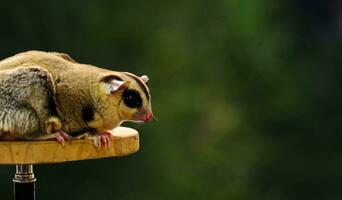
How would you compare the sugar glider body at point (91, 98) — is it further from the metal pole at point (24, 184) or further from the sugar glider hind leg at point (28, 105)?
the metal pole at point (24, 184)

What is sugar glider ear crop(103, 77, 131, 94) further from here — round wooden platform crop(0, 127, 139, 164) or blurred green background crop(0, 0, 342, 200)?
blurred green background crop(0, 0, 342, 200)

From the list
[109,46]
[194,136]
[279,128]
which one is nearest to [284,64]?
[279,128]

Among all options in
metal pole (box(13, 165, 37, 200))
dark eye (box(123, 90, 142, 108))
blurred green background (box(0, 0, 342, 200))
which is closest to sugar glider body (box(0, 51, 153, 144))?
dark eye (box(123, 90, 142, 108))

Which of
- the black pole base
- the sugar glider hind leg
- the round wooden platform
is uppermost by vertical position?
the sugar glider hind leg

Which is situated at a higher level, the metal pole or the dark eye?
the dark eye

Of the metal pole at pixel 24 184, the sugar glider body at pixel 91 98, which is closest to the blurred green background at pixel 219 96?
the metal pole at pixel 24 184

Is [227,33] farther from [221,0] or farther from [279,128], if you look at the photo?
[279,128]

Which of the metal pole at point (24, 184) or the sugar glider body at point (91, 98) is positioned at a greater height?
the sugar glider body at point (91, 98)

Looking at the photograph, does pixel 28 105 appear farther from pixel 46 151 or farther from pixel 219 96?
pixel 219 96
